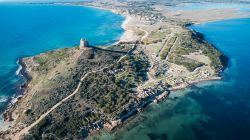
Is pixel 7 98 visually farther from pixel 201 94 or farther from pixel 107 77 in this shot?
pixel 201 94

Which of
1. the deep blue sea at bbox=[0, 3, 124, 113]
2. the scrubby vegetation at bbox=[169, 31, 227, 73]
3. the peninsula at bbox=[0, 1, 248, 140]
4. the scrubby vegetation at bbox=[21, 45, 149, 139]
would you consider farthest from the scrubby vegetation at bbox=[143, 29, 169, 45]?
the scrubby vegetation at bbox=[21, 45, 149, 139]

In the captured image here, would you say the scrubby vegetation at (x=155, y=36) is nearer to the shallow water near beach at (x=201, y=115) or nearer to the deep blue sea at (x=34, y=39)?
the deep blue sea at (x=34, y=39)

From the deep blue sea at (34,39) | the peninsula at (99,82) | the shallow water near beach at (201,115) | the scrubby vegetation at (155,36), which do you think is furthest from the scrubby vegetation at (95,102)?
the scrubby vegetation at (155,36)

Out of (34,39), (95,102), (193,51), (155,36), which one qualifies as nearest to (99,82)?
(95,102)

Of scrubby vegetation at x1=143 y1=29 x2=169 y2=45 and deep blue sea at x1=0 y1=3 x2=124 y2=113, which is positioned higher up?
scrubby vegetation at x1=143 y1=29 x2=169 y2=45

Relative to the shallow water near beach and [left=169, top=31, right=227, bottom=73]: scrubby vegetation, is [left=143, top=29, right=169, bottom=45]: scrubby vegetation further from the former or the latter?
the shallow water near beach

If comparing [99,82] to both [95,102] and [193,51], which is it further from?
[193,51]
